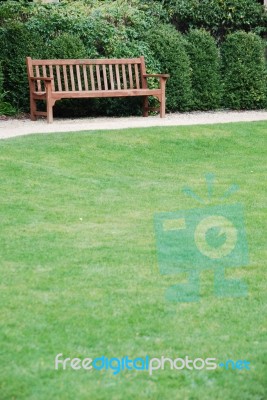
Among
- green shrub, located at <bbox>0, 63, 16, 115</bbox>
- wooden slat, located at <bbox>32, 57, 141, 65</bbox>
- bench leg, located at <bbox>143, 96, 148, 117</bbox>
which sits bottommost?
bench leg, located at <bbox>143, 96, 148, 117</bbox>

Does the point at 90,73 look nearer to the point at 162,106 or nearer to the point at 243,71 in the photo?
the point at 162,106

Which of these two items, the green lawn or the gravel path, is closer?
the green lawn

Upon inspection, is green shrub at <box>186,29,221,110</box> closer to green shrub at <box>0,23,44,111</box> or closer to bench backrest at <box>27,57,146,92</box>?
bench backrest at <box>27,57,146,92</box>

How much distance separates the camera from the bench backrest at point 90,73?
1402cm

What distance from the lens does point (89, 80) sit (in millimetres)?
14906

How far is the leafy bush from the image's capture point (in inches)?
699

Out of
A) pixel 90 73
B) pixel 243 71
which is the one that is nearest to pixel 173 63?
pixel 243 71

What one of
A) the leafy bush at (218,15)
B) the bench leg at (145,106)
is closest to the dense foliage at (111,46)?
the bench leg at (145,106)

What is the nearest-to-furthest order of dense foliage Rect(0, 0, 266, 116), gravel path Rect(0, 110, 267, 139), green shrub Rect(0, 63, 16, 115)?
gravel path Rect(0, 110, 267, 139) < green shrub Rect(0, 63, 16, 115) < dense foliage Rect(0, 0, 266, 116)

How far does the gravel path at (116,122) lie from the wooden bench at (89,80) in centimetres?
33

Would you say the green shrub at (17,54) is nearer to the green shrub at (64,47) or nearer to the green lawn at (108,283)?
the green shrub at (64,47)

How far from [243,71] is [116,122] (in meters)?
3.89

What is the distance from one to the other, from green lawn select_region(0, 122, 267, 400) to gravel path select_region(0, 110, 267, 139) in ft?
6.00

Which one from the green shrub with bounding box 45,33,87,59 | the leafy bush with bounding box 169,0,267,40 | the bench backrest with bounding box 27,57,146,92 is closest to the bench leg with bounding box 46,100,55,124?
the bench backrest with bounding box 27,57,146,92
